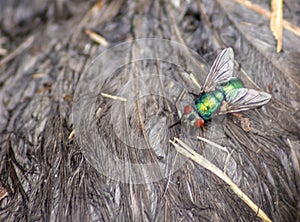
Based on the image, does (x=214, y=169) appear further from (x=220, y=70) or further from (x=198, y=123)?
(x=220, y=70)

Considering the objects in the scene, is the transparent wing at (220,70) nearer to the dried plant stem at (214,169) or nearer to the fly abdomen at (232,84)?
the fly abdomen at (232,84)

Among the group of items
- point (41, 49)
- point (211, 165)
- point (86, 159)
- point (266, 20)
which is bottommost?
point (211, 165)

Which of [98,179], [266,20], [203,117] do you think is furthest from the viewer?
[266,20]

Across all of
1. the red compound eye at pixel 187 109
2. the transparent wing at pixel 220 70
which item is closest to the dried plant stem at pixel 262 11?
the transparent wing at pixel 220 70

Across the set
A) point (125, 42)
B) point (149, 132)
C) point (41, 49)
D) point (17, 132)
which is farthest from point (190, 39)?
point (17, 132)

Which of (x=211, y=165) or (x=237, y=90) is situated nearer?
(x=211, y=165)

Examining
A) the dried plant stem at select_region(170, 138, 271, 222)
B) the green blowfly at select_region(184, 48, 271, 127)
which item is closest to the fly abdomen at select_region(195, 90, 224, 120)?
the green blowfly at select_region(184, 48, 271, 127)

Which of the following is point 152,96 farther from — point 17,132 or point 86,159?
point 17,132
